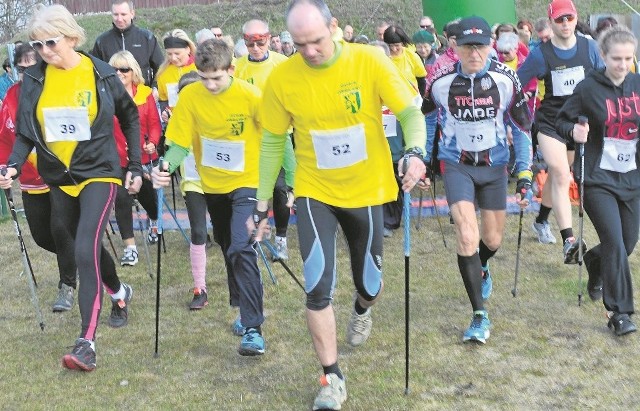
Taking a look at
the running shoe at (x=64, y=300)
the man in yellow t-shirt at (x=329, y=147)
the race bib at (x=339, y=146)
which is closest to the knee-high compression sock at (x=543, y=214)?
the man in yellow t-shirt at (x=329, y=147)

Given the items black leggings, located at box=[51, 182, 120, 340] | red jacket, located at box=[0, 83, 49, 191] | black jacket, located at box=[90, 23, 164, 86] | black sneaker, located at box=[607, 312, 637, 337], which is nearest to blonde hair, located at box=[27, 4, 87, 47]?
red jacket, located at box=[0, 83, 49, 191]

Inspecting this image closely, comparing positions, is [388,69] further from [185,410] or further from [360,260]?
[185,410]

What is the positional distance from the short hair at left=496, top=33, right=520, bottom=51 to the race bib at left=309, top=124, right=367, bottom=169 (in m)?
6.24

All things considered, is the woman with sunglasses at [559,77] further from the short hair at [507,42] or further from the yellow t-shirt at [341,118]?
the yellow t-shirt at [341,118]

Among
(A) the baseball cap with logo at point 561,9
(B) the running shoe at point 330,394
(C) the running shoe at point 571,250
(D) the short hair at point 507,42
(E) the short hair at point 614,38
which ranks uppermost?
(E) the short hair at point 614,38

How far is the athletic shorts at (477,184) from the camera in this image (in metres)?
5.81

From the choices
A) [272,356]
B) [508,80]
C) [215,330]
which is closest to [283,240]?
[215,330]

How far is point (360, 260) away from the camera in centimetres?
511

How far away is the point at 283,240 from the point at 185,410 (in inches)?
143

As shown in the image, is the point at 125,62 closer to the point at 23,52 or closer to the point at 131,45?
the point at 23,52

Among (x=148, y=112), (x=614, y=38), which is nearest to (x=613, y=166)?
(x=614, y=38)

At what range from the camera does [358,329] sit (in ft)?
19.0

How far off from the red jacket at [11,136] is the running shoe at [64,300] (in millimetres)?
847

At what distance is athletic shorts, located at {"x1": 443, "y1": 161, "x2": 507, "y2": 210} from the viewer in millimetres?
5809
